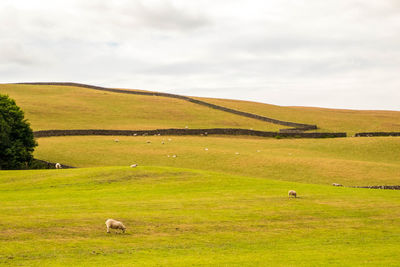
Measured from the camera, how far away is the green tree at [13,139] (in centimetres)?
5641

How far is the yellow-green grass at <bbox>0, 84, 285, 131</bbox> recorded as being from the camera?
93.2 meters

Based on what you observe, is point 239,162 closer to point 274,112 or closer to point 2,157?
point 2,157

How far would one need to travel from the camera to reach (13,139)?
59031mm

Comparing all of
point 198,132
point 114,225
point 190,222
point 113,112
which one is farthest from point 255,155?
point 113,112

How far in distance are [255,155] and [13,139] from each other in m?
32.0

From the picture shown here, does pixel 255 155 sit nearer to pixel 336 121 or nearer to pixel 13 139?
pixel 13 139

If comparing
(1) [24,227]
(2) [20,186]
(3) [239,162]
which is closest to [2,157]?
(2) [20,186]

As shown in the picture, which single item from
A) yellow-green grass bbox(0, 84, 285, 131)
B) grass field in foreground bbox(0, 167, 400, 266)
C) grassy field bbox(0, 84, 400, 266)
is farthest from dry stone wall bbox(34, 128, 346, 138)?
grass field in foreground bbox(0, 167, 400, 266)

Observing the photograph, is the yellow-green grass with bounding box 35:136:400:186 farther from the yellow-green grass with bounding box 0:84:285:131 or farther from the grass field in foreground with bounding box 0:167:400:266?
the yellow-green grass with bounding box 0:84:285:131

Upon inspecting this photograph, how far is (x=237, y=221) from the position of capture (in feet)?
90.4

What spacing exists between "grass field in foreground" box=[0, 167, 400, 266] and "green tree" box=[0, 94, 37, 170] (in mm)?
13838

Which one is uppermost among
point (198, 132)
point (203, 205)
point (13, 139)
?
point (198, 132)

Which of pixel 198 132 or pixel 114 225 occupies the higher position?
pixel 198 132

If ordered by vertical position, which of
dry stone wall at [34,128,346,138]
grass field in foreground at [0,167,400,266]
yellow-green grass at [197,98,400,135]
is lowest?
grass field in foreground at [0,167,400,266]
